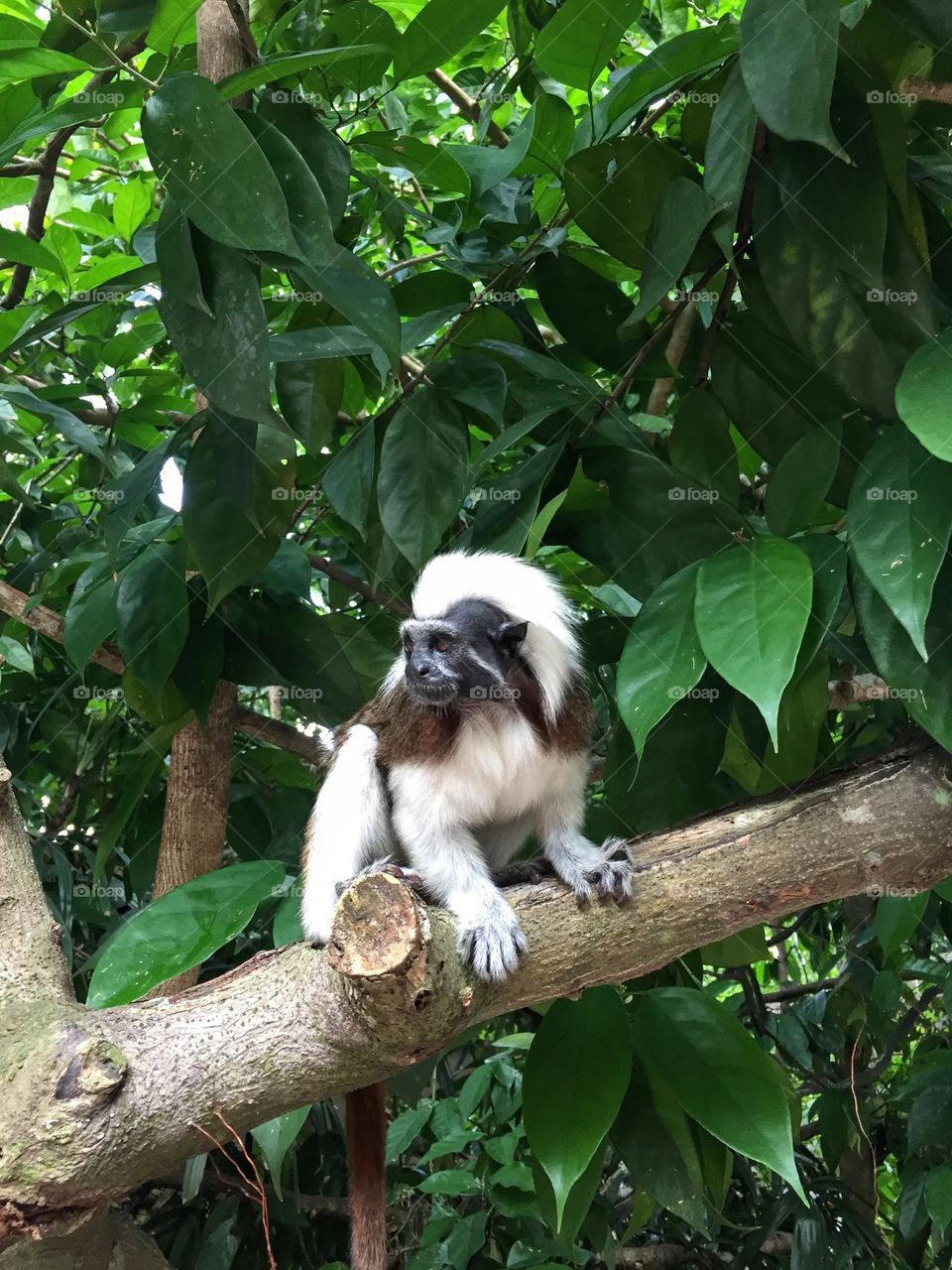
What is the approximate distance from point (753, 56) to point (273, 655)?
55.0 inches

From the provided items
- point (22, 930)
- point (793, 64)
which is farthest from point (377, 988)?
point (793, 64)

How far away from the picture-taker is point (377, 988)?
138cm

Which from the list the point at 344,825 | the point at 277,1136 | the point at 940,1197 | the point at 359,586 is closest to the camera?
the point at 277,1136

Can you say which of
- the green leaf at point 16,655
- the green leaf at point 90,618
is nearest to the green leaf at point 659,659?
the green leaf at point 90,618

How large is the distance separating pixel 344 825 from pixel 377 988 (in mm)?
601

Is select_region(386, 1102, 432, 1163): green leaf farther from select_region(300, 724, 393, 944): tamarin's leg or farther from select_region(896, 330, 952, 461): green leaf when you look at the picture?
select_region(896, 330, 952, 461): green leaf

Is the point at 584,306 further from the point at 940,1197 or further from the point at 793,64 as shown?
the point at 940,1197

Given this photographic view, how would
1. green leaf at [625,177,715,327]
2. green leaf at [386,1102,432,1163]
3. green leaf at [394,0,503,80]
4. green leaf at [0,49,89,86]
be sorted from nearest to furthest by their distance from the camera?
1. green leaf at [0,49,89,86]
2. green leaf at [625,177,715,327]
3. green leaf at [394,0,503,80]
4. green leaf at [386,1102,432,1163]

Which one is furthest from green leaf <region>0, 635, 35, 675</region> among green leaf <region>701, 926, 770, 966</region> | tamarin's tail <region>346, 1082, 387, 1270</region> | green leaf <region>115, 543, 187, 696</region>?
green leaf <region>701, 926, 770, 966</region>

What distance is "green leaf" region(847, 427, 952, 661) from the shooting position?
133 centimetres

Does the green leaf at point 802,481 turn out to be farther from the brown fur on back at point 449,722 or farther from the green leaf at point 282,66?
the green leaf at point 282,66

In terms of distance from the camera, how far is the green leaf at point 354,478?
78.7 inches

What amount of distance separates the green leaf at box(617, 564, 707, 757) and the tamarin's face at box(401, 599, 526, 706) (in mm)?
422

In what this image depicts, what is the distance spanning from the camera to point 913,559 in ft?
4.46
